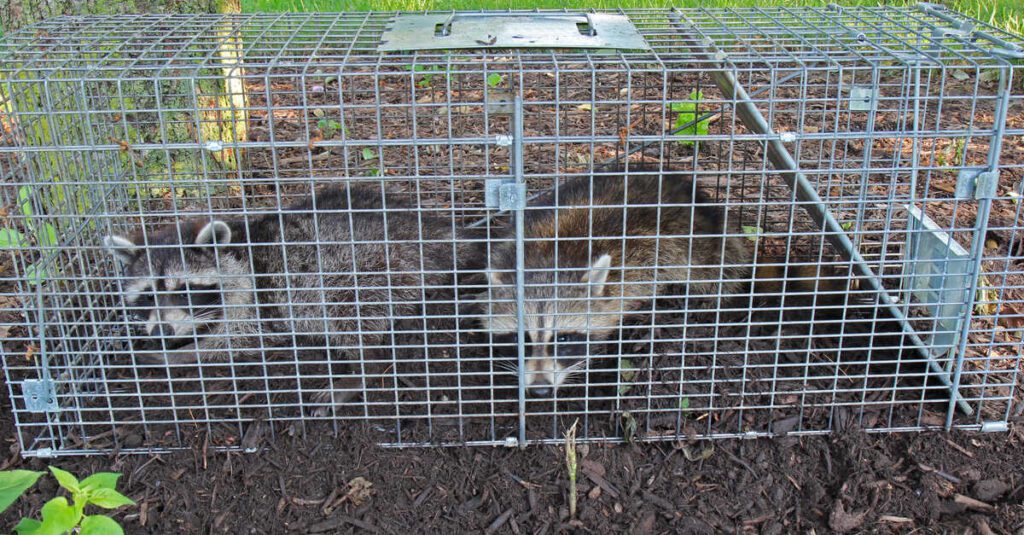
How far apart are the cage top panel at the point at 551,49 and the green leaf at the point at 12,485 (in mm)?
1541

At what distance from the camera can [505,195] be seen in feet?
11.0

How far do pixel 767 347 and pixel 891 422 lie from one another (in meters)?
0.65

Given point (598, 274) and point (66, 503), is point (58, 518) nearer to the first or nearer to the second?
point (66, 503)

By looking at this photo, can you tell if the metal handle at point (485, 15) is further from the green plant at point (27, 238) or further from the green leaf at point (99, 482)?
the green leaf at point (99, 482)

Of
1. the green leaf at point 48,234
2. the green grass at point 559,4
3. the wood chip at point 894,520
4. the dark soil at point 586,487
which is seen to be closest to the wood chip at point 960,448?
the dark soil at point 586,487

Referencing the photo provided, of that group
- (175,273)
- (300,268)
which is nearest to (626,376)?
(300,268)

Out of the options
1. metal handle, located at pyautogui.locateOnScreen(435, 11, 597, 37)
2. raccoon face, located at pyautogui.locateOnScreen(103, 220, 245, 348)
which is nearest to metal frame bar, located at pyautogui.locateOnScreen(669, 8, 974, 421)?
metal handle, located at pyautogui.locateOnScreen(435, 11, 597, 37)

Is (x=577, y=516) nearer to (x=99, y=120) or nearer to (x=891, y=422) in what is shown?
(x=891, y=422)

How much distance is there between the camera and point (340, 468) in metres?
3.71

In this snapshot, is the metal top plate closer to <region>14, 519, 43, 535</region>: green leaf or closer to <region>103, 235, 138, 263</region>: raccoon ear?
<region>103, 235, 138, 263</region>: raccoon ear

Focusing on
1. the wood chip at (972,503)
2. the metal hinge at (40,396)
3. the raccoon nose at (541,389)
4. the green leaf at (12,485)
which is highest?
the green leaf at (12,485)

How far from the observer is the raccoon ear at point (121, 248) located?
409cm

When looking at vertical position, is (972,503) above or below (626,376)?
below

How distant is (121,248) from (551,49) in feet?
7.27
